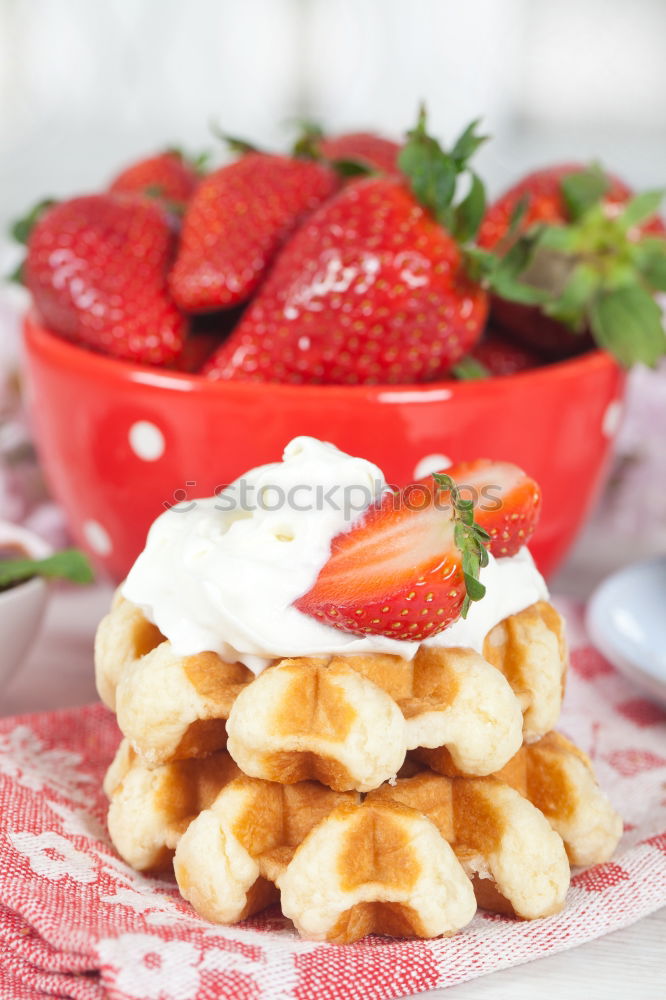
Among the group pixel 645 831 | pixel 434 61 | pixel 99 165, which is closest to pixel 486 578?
pixel 645 831

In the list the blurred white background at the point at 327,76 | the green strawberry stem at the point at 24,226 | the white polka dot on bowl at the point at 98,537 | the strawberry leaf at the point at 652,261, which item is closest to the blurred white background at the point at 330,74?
the blurred white background at the point at 327,76

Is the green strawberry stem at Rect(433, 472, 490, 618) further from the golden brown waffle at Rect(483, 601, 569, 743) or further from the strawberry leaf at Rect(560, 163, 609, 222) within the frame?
the strawberry leaf at Rect(560, 163, 609, 222)

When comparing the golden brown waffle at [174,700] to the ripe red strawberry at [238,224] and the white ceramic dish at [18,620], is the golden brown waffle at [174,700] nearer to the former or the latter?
the white ceramic dish at [18,620]

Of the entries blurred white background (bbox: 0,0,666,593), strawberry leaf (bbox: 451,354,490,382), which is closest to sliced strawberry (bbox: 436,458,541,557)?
strawberry leaf (bbox: 451,354,490,382)

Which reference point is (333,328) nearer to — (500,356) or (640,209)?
(500,356)

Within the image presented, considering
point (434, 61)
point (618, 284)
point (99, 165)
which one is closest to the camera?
point (618, 284)

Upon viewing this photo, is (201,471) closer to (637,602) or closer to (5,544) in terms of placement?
(5,544)
